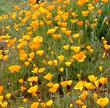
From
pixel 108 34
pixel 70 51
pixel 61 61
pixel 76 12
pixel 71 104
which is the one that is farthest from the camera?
pixel 76 12

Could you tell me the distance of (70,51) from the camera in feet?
14.0

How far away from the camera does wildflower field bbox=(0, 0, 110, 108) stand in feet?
11.1

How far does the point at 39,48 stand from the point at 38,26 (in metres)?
0.73

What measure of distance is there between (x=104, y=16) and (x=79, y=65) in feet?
3.65

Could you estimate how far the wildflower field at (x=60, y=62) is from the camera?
11.1 feet

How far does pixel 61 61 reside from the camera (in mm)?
3992

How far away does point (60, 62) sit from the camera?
13.2 feet

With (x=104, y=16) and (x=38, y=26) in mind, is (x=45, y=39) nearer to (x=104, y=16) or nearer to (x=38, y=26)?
(x=38, y=26)

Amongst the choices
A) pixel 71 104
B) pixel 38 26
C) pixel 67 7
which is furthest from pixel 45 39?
pixel 71 104

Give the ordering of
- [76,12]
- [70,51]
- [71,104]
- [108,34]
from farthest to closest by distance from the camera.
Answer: [76,12] < [108,34] < [70,51] < [71,104]

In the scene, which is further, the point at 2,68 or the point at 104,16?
the point at 104,16

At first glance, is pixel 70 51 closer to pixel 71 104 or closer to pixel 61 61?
pixel 61 61

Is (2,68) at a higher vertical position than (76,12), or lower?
lower

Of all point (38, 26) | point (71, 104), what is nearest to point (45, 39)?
point (38, 26)
